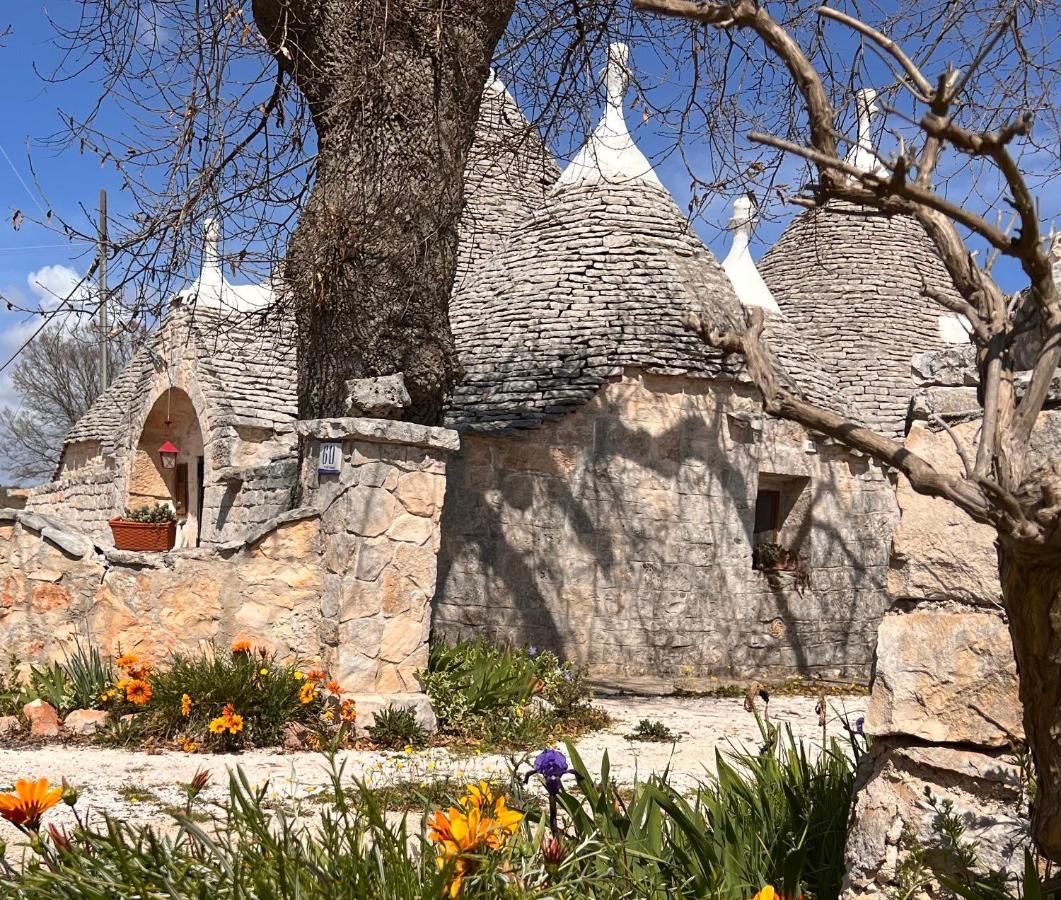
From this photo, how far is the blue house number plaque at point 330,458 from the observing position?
A: 275 inches

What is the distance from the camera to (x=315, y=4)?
7.20m

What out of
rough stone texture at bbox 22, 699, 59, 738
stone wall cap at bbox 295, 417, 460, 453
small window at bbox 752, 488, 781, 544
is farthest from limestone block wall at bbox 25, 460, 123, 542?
stone wall cap at bbox 295, 417, 460, 453

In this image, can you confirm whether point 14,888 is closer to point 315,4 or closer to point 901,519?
point 901,519

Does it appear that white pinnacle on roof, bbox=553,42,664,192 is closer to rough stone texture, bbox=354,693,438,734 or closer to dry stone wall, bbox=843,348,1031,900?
rough stone texture, bbox=354,693,438,734

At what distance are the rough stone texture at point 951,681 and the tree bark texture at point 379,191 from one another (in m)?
5.21

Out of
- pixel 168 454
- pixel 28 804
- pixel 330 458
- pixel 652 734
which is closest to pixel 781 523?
pixel 652 734

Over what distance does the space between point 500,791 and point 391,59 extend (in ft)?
17.3

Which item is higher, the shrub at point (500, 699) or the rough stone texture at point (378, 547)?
the rough stone texture at point (378, 547)

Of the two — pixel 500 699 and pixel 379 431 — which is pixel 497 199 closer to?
pixel 379 431

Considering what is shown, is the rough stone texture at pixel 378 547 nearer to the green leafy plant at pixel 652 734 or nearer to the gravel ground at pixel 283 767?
the gravel ground at pixel 283 767

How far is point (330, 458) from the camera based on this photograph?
7035 millimetres

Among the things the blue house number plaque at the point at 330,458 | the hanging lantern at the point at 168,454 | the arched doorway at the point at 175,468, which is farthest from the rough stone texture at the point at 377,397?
the arched doorway at the point at 175,468

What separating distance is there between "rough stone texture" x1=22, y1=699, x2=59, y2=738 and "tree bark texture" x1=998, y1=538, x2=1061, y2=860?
5656 millimetres

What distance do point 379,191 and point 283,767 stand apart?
3836 millimetres
